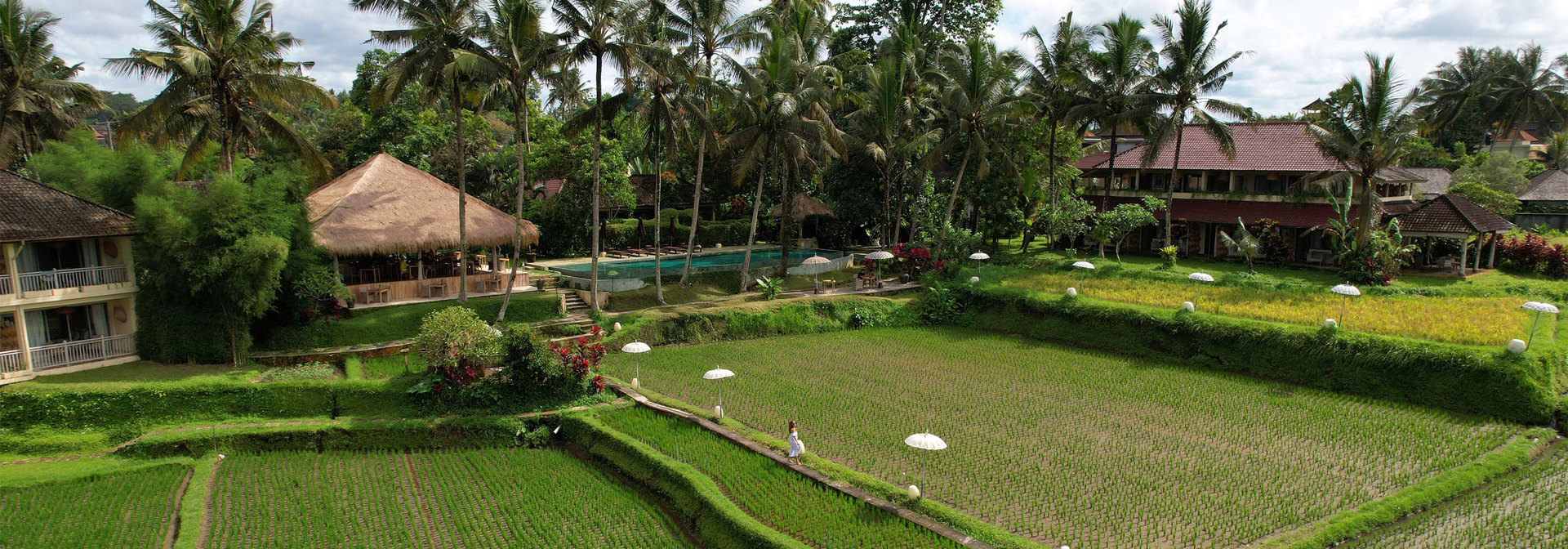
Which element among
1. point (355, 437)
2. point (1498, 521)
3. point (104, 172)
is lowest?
point (1498, 521)

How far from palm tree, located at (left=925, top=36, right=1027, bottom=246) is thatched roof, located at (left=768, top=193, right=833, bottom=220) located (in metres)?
6.59

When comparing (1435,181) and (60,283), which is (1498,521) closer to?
(60,283)

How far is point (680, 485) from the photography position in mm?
13328

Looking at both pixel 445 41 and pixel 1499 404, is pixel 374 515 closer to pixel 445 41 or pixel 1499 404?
pixel 445 41

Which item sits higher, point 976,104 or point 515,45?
point 515,45

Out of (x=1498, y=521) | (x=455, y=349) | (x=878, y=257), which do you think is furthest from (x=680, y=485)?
(x=878, y=257)

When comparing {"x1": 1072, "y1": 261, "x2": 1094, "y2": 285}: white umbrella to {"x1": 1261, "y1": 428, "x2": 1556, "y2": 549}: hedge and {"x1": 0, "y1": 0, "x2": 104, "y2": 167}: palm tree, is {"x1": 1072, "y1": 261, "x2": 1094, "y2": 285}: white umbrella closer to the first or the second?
{"x1": 1261, "y1": 428, "x2": 1556, "y2": 549}: hedge

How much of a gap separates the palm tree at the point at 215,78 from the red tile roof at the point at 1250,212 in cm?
3145

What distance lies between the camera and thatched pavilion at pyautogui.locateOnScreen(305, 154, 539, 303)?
22453 mm

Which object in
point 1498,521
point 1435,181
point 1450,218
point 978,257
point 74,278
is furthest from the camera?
point 1435,181

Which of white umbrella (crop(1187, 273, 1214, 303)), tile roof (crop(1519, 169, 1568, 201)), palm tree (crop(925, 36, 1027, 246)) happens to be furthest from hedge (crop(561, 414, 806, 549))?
tile roof (crop(1519, 169, 1568, 201))

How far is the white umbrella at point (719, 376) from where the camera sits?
16.0 m

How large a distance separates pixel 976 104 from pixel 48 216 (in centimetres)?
2554

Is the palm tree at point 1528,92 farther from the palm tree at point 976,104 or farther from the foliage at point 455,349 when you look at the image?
the foliage at point 455,349
